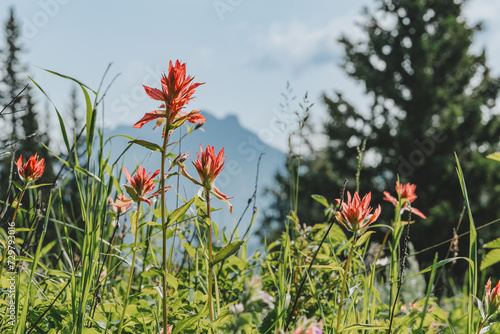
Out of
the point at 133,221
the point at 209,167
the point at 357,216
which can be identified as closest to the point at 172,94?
the point at 209,167

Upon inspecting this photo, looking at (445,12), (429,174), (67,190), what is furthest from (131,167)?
(67,190)

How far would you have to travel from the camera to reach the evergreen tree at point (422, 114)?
47.3ft

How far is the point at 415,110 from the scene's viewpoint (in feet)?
49.8

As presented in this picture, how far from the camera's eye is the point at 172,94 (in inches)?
30.6

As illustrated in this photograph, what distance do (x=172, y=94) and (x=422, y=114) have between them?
51.7ft

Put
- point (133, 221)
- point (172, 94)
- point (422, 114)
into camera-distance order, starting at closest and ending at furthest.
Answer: point (172, 94)
point (133, 221)
point (422, 114)

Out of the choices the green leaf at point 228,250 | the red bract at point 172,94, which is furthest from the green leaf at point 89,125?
the green leaf at point 228,250

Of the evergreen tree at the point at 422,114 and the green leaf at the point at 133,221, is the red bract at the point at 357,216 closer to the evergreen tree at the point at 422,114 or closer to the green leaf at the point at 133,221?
the green leaf at the point at 133,221

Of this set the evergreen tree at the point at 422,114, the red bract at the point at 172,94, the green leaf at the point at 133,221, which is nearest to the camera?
the red bract at the point at 172,94

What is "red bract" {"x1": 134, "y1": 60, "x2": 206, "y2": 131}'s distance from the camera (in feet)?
2.54

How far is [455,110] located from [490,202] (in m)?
3.48

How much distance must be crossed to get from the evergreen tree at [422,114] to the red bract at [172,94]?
13.9 m

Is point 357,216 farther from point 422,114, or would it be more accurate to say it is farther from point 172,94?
point 422,114

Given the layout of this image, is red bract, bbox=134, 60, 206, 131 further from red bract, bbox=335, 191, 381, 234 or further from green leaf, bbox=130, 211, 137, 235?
red bract, bbox=335, 191, 381, 234
